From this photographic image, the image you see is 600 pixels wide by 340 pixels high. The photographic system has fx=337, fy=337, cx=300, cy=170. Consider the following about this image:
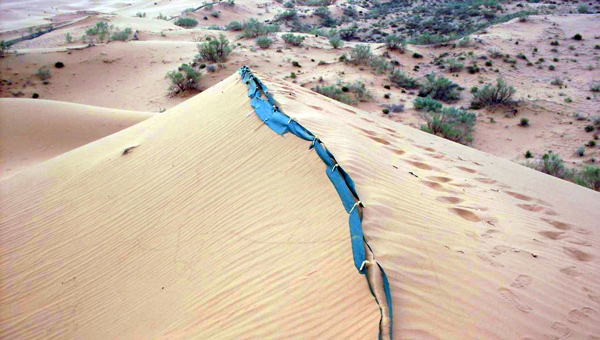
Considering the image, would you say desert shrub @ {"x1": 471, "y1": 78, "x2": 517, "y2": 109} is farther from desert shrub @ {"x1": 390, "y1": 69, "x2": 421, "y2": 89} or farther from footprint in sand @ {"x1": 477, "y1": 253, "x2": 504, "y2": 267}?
footprint in sand @ {"x1": 477, "y1": 253, "x2": 504, "y2": 267}

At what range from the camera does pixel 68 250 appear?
3852 mm

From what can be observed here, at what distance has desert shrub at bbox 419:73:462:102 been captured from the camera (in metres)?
12.5

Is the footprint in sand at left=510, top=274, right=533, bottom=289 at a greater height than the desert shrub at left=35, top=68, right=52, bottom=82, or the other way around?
the desert shrub at left=35, top=68, right=52, bottom=82

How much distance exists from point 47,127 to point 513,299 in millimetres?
10482

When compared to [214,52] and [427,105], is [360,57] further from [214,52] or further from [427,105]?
[214,52]

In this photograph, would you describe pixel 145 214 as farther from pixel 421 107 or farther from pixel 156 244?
pixel 421 107

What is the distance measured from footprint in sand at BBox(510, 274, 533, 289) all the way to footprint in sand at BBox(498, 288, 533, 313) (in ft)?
0.41

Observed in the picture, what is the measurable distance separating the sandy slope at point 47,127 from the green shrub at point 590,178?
11.1 metres

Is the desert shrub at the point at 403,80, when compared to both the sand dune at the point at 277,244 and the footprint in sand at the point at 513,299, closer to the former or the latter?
the sand dune at the point at 277,244

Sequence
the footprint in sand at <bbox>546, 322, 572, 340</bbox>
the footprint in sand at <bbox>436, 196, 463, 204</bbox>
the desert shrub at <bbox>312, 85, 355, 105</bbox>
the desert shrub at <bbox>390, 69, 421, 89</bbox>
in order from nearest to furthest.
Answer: the footprint in sand at <bbox>546, 322, 572, 340</bbox>
the footprint in sand at <bbox>436, 196, 463, 204</bbox>
the desert shrub at <bbox>312, 85, 355, 105</bbox>
the desert shrub at <bbox>390, 69, 421, 89</bbox>

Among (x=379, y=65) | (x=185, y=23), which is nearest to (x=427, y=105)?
(x=379, y=65)

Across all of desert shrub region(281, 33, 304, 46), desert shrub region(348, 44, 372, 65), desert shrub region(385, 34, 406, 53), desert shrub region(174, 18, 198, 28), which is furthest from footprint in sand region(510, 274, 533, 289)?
desert shrub region(174, 18, 198, 28)

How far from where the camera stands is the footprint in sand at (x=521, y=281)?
2.76 meters

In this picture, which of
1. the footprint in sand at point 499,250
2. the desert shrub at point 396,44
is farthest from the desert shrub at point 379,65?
the footprint in sand at point 499,250
